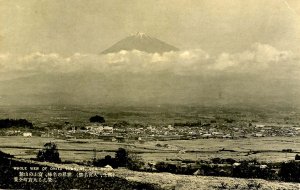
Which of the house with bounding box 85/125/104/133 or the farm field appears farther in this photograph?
the house with bounding box 85/125/104/133

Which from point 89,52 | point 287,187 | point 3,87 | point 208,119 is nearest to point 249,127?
point 208,119

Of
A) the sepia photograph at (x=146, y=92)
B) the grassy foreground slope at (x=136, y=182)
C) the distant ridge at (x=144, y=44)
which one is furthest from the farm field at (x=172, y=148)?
the distant ridge at (x=144, y=44)

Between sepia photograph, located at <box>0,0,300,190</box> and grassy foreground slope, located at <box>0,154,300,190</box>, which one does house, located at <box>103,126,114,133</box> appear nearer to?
sepia photograph, located at <box>0,0,300,190</box>

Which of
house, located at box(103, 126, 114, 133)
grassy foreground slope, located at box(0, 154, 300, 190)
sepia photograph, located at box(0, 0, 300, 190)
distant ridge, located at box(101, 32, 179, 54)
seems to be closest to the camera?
grassy foreground slope, located at box(0, 154, 300, 190)

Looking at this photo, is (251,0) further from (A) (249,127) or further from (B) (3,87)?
(B) (3,87)

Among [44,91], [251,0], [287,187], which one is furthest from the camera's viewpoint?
[44,91]

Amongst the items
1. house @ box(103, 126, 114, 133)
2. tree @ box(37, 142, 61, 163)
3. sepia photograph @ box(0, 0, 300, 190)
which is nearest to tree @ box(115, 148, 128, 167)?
sepia photograph @ box(0, 0, 300, 190)

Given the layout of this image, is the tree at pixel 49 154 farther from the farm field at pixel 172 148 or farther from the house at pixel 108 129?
the house at pixel 108 129
